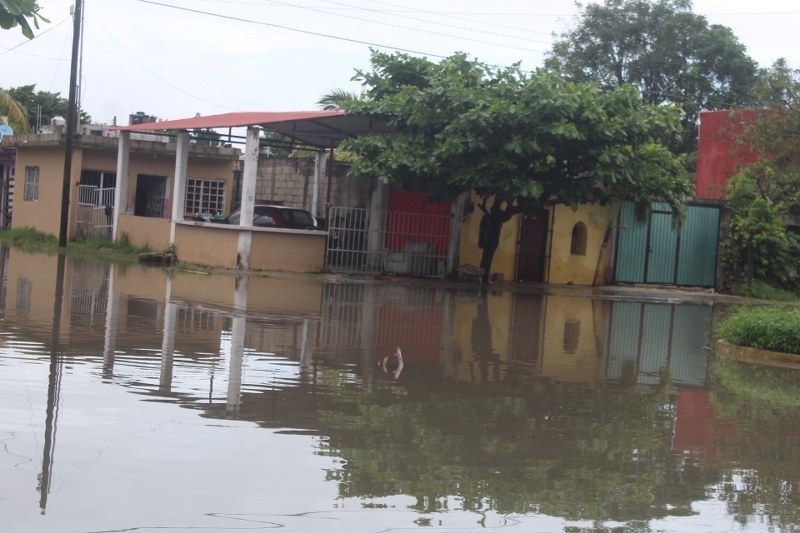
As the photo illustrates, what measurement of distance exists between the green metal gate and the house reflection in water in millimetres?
6669

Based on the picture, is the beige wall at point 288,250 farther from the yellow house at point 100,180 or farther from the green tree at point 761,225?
the green tree at point 761,225

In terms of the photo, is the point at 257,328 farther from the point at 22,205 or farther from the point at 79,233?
the point at 22,205

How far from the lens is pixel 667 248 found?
2950 cm

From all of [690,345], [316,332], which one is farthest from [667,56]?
[316,332]

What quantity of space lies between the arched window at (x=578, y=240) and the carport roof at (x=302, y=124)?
671 cm

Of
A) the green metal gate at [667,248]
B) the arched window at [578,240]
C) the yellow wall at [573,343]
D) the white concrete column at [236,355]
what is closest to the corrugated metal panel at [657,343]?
the yellow wall at [573,343]

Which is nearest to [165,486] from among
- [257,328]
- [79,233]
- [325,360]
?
[325,360]

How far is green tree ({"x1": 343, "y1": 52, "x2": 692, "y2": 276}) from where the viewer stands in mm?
22016

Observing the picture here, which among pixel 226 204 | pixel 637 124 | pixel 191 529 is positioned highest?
pixel 637 124

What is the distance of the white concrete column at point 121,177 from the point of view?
2927 cm

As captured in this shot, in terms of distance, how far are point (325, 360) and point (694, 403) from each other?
4045 millimetres

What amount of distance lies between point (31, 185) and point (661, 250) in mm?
22102

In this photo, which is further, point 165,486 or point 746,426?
point 746,426

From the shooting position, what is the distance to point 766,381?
38.4 feet
